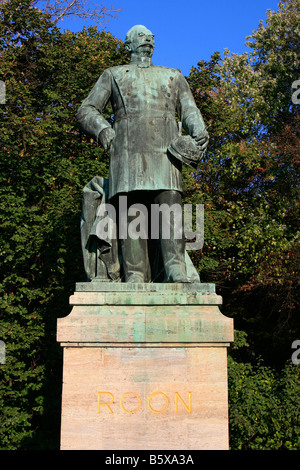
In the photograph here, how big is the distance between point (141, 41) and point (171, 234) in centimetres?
197

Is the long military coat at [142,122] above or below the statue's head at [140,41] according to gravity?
below

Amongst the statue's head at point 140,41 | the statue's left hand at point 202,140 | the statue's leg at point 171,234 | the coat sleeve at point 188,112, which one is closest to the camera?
the statue's leg at point 171,234

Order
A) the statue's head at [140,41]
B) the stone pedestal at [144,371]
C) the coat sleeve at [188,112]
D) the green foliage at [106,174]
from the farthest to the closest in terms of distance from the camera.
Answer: the green foliage at [106,174] < the statue's head at [140,41] < the coat sleeve at [188,112] < the stone pedestal at [144,371]

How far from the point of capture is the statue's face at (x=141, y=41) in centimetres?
660

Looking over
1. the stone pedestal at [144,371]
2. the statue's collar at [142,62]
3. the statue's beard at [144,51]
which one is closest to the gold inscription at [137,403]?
the stone pedestal at [144,371]

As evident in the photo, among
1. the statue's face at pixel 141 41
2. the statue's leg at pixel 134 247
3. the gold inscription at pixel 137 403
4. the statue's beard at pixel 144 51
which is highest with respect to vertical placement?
the statue's face at pixel 141 41

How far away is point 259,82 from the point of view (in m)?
19.4

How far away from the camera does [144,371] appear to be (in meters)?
5.55

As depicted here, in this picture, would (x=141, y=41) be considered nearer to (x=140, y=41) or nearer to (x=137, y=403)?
(x=140, y=41)

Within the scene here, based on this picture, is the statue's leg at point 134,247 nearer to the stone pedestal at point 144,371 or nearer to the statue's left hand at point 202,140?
the stone pedestal at point 144,371

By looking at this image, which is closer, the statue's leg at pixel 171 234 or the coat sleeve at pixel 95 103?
the statue's leg at pixel 171 234

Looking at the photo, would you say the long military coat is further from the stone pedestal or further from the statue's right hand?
the stone pedestal

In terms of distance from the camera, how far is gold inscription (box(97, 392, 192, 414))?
5457 millimetres

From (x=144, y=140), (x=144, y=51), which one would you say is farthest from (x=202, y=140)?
(x=144, y=51)
